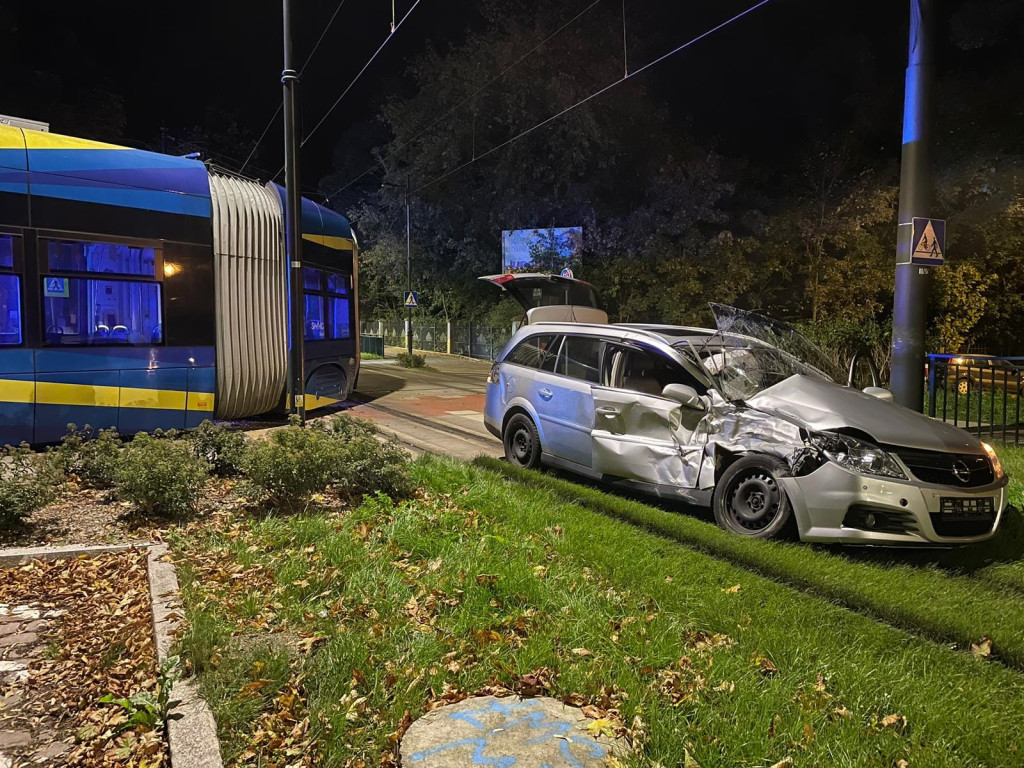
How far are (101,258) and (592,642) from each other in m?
8.10

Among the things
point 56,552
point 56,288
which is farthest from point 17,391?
point 56,552

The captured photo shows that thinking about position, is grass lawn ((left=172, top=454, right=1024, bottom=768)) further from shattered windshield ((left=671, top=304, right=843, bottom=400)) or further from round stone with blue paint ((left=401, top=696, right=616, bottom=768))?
shattered windshield ((left=671, top=304, right=843, bottom=400))

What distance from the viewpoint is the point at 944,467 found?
518cm

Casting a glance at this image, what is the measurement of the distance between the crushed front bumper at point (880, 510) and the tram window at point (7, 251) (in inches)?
327

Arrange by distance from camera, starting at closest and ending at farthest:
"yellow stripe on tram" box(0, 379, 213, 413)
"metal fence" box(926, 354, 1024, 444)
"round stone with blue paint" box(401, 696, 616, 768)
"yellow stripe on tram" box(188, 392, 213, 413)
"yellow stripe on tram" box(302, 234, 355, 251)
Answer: "round stone with blue paint" box(401, 696, 616, 768) → "yellow stripe on tram" box(0, 379, 213, 413) → "metal fence" box(926, 354, 1024, 444) → "yellow stripe on tram" box(188, 392, 213, 413) → "yellow stripe on tram" box(302, 234, 355, 251)

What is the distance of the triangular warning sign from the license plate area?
3191mm

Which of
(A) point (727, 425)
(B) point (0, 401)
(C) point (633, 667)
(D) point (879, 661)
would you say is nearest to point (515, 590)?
(C) point (633, 667)

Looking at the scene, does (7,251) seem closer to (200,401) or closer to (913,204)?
(200,401)

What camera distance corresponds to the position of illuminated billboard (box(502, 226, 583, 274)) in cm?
2894

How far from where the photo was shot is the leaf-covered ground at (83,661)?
2971 millimetres

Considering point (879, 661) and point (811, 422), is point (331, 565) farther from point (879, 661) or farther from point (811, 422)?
point (811, 422)

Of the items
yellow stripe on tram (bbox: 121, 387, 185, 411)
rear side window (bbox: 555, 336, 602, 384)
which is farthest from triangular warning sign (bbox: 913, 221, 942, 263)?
yellow stripe on tram (bbox: 121, 387, 185, 411)

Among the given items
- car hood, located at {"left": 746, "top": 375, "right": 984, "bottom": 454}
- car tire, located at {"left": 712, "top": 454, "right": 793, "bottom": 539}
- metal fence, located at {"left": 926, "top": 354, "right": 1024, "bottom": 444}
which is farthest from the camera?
metal fence, located at {"left": 926, "top": 354, "right": 1024, "bottom": 444}

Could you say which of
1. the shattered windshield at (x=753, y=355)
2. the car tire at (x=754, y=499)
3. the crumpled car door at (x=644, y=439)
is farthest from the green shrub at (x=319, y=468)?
the shattered windshield at (x=753, y=355)
